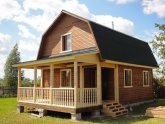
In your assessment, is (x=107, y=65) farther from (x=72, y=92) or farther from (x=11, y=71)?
(x=11, y=71)

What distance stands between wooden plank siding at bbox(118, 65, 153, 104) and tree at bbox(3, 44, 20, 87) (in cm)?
3230

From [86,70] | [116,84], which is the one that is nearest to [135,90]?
[116,84]

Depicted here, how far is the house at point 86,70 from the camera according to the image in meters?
Result: 15.2

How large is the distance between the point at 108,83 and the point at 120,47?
3.01 metres

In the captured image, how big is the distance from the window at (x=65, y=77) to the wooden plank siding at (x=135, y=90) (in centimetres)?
407

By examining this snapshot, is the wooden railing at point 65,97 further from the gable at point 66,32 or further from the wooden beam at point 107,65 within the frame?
the gable at point 66,32

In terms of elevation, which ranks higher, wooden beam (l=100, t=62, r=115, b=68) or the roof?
the roof

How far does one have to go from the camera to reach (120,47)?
772 inches

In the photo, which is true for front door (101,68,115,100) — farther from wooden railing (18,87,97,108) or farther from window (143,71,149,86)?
window (143,71,149,86)

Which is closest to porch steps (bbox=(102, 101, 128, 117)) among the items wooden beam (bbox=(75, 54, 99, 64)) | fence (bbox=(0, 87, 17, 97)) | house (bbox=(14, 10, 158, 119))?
house (bbox=(14, 10, 158, 119))

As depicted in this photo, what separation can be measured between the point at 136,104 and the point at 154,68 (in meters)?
5.26

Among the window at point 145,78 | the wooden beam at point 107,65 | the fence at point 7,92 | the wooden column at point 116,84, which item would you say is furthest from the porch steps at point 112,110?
the fence at point 7,92

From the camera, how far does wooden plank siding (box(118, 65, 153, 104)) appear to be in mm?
18656

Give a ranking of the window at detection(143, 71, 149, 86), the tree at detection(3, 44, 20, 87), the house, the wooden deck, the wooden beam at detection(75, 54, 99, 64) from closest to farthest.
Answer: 1. the wooden beam at detection(75, 54, 99, 64)
2. the wooden deck
3. the house
4. the window at detection(143, 71, 149, 86)
5. the tree at detection(3, 44, 20, 87)
